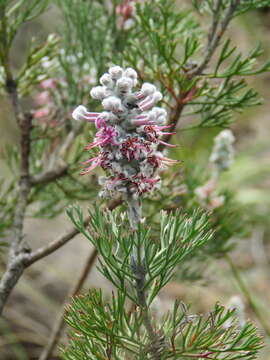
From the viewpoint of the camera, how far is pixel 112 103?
422 mm

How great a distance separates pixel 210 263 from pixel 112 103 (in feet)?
2.23

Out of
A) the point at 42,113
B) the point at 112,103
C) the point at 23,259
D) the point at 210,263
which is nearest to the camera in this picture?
the point at 112,103

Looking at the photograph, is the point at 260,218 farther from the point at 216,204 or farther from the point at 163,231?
the point at 163,231

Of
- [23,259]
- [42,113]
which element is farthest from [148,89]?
[42,113]

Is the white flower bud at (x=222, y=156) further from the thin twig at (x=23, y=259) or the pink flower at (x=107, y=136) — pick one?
the pink flower at (x=107, y=136)

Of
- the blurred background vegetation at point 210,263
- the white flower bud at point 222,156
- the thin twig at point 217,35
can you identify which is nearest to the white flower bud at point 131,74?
the thin twig at point 217,35

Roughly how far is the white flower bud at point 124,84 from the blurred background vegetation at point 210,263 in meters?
0.46

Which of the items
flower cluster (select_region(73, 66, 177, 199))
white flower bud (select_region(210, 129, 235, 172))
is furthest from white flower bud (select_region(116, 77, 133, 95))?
white flower bud (select_region(210, 129, 235, 172))

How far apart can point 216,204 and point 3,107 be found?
2046 mm

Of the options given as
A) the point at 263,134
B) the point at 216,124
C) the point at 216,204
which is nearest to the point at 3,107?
the point at 263,134

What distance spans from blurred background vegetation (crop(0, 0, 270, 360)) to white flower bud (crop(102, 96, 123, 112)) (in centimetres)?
47

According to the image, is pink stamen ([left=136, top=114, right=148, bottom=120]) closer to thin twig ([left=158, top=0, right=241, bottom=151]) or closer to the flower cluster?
the flower cluster

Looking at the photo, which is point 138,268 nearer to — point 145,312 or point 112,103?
point 145,312

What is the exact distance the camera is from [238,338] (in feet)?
1.44
